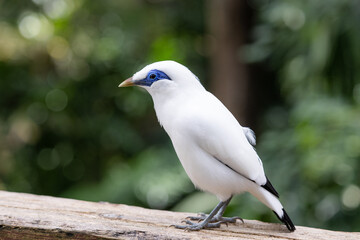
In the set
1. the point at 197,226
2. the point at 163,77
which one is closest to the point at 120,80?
the point at 163,77

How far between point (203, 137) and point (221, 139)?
75 mm

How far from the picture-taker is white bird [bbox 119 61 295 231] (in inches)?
84.5

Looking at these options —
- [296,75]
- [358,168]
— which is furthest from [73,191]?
[358,168]

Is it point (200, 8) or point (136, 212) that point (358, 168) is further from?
point (200, 8)

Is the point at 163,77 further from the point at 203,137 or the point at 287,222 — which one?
the point at 287,222

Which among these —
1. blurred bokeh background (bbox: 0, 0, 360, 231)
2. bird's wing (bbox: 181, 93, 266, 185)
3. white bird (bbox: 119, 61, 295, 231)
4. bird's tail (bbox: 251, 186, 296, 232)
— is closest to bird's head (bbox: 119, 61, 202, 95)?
white bird (bbox: 119, 61, 295, 231)

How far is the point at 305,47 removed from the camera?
4523 mm

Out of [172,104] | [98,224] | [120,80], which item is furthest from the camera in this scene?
[120,80]

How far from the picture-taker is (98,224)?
209 cm

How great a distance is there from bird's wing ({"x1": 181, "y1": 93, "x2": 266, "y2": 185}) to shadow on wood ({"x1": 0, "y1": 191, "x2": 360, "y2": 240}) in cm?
28

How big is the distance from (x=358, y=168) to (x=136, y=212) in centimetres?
208

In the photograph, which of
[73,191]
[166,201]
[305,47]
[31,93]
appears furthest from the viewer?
[31,93]

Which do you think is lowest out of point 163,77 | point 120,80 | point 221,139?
point 120,80

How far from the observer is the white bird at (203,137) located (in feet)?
7.04
